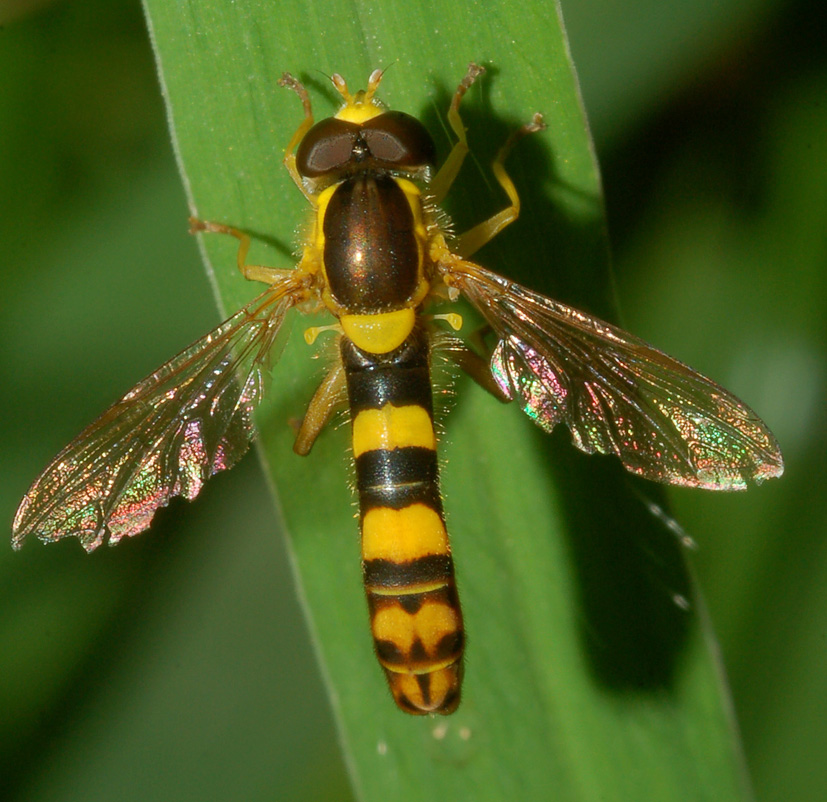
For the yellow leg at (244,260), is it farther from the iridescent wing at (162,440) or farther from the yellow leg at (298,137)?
the yellow leg at (298,137)

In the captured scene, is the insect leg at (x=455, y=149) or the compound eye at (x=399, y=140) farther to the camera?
the compound eye at (x=399, y=140)

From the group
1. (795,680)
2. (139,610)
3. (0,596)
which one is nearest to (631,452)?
(795,680)

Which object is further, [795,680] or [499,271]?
[795,680]

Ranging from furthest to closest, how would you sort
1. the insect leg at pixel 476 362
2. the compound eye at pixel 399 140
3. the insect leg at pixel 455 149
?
the insect leg at pixel 476 362, the compound eye at pixel 399 140, the insect leg at pixel 455 149

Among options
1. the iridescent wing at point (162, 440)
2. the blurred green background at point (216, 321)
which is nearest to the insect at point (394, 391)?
the iridescent wing at point (162, 440)

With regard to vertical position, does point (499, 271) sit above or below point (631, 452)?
above

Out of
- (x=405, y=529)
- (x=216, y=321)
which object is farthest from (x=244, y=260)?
(x=216, y=321)

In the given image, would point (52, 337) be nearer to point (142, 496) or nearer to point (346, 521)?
point (142, 496)

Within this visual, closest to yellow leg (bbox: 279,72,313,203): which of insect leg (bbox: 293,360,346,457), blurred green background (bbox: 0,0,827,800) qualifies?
insect leg (bbox: 293,360,346,457)
